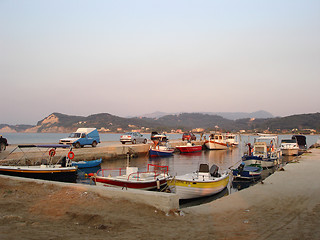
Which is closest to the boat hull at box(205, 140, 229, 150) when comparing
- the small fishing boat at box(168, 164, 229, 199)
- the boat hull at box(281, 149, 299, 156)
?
the boat hull at box(281, 149, 299, 156)

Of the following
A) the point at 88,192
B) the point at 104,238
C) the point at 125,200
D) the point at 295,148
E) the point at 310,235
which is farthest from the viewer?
the point at 295,148

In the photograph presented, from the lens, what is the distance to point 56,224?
7418 millimetres

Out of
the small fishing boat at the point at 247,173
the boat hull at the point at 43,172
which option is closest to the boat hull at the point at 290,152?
the small fishing boat at the point at 247,173

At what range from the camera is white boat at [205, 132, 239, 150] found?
60.6 metres

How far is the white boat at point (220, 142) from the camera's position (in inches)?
2386

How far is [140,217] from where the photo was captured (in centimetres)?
823

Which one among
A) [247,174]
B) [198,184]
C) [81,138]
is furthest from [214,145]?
[198,184]

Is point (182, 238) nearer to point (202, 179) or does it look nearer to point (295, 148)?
point (202, 179)

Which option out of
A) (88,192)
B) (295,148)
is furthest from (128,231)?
(295,148)

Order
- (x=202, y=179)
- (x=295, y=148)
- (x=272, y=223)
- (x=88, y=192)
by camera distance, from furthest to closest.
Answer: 1. (x=295, y=148)
2. (x=202, y=179)
3. (x=88, y=192)
4. (x=272, y=223)

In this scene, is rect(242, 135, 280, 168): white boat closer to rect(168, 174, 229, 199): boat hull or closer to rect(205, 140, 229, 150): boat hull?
rect(168, 174, 229, 199): boat hull

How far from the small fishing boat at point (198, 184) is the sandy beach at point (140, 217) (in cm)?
319

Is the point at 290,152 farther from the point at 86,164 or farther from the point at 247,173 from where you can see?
the point at 86,164

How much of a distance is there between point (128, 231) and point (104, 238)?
75 cm
